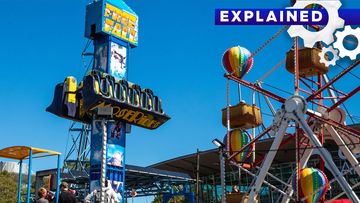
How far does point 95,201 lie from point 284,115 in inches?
278

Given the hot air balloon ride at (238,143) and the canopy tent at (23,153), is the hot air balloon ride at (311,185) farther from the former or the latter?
the canopy tent at (23,153)

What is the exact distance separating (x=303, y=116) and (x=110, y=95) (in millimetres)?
11892

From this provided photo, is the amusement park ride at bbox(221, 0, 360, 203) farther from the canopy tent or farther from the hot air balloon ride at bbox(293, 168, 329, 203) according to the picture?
the canopy tent

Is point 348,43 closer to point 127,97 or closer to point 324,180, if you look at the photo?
point 324,180

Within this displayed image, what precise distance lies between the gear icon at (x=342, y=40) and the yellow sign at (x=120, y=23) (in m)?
14.1

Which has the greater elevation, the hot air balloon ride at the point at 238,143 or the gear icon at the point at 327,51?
the gear icon at the point at 327,51

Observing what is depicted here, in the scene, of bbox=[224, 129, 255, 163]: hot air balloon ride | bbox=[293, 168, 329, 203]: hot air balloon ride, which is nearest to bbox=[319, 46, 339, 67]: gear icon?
bbox=[293, 168, 329, 203]: hot air balloon ride

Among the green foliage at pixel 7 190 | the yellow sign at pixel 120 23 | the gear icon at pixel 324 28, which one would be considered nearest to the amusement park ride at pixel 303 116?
the gear icon at pixel 324 28

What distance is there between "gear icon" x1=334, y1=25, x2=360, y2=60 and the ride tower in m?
12.7

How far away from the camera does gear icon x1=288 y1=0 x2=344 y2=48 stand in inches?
648

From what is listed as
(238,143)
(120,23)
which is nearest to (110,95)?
(120,23)

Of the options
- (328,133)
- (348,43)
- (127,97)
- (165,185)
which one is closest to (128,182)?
(165,185)

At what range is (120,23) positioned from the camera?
1145 inches

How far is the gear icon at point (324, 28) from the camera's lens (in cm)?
1645
